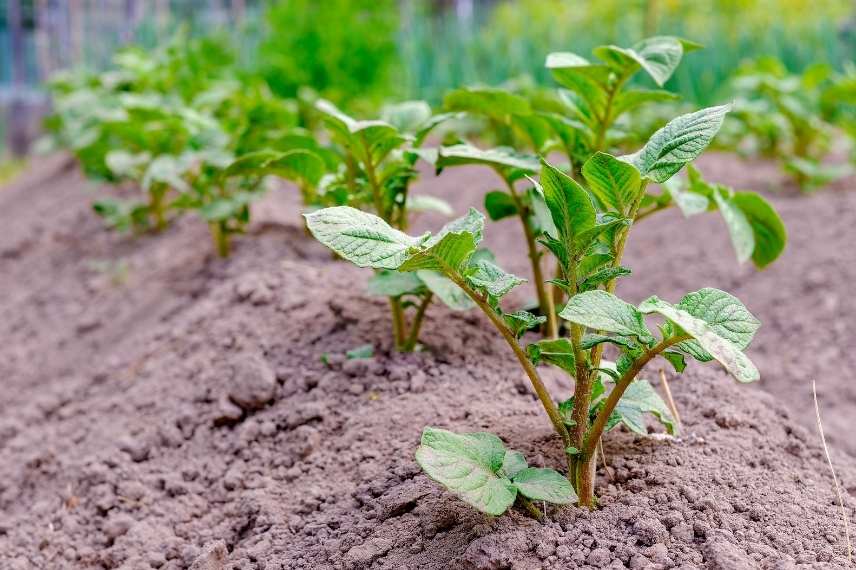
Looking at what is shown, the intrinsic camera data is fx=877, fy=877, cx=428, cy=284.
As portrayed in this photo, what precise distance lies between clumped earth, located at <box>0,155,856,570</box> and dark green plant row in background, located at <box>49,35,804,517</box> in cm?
8

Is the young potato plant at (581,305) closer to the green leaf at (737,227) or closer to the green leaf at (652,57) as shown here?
the green leaf at (652,57)

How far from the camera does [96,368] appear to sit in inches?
85.8

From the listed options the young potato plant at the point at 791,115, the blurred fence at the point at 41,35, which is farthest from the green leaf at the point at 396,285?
the blurred fence at the point at 41,35

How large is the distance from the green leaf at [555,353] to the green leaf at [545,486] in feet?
0.50

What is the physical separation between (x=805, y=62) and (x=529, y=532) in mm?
4752

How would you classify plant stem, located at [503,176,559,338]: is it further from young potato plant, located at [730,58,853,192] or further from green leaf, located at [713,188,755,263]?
young potato plant, located at [730,58,853,192]

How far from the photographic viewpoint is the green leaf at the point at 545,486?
3.46 feet

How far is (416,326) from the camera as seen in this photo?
5.33 feet

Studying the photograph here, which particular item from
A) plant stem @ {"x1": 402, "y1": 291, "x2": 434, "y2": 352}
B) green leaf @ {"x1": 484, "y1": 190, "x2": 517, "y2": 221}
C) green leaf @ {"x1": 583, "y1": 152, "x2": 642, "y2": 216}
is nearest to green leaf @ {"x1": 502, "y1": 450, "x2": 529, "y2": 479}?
green leaf @ {"x1": 583, "y1": 152, "x2": 642, "y2": 216}

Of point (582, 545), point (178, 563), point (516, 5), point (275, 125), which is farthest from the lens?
point (516, 5)

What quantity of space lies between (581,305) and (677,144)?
0.95 feet

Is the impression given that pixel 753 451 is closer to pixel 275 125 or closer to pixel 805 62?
pixel 275 125

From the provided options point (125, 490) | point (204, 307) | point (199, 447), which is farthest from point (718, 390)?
point (204, 307)

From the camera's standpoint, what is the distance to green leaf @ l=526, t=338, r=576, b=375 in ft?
3.81
